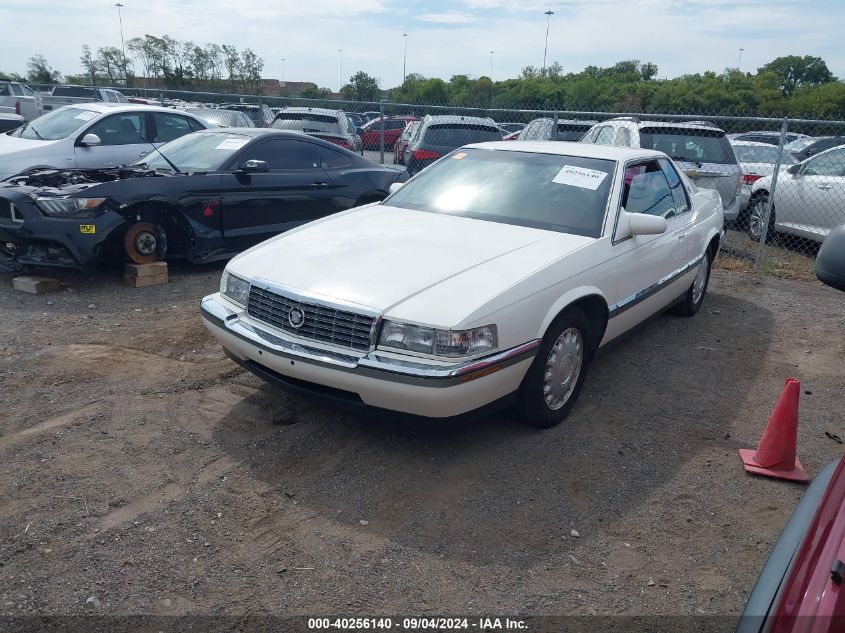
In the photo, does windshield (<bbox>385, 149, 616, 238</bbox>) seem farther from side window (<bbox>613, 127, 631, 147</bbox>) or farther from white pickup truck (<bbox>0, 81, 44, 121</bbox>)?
white pickup truck (<bbox>0, 81, 44, 121</bbox>)

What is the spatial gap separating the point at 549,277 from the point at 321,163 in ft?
16.1

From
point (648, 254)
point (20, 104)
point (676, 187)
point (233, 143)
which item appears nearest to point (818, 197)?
point (676, 187)

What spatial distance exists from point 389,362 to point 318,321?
0.48 meters

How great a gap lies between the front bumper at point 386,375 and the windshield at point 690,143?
7.17 meters

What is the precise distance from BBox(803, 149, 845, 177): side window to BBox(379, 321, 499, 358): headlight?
7984 mm

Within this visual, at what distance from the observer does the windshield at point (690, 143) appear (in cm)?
992

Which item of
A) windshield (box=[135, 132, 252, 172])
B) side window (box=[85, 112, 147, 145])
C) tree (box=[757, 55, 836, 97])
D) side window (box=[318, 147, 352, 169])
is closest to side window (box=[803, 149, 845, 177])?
side window (box=[318, 147, 352, 169])

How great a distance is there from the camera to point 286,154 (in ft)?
25.9

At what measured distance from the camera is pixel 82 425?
4105 mm

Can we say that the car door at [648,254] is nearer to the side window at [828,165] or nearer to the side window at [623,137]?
the side window at [623,137]

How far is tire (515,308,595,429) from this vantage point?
156 inches

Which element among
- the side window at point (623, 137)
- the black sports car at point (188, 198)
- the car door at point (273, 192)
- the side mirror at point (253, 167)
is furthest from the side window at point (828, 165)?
the side mirror at point (253, 167)

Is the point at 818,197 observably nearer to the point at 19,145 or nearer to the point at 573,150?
the point at 573,150

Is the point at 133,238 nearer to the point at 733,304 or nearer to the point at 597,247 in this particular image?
the point at 597,247
